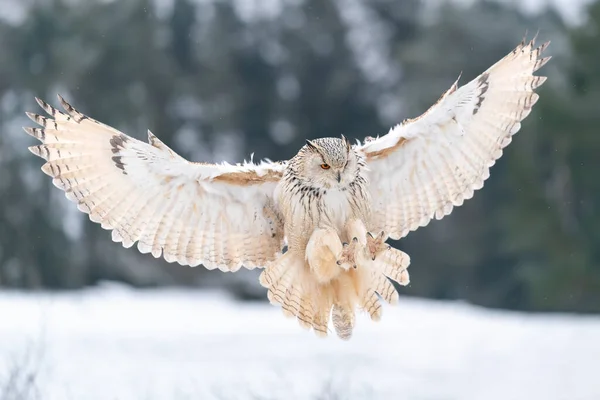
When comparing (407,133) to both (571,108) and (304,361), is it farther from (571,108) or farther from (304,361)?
(571,108)

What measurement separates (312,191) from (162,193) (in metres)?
0.75

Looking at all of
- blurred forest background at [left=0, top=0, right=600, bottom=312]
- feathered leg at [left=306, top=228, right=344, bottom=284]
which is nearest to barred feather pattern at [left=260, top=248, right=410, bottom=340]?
feathered leg at [left=306, top=228, right=344, bottom=284]

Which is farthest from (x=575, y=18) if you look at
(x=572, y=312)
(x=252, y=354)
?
(x=252, y=354)

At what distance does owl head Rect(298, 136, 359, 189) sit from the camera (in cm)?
396

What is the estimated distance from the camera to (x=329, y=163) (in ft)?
13.1

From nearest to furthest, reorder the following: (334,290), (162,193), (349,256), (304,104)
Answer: (349,256), (334,290), (162,193), (304,104)

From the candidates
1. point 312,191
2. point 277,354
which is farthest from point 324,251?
point 277,354

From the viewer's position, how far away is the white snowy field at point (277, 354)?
5625mm

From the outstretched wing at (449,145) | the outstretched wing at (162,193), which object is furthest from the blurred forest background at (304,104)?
the outstretched wing at (162,193)

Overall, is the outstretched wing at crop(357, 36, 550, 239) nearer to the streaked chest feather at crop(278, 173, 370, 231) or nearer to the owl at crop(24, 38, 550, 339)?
the owl at crop(24, 38, 550, 339)

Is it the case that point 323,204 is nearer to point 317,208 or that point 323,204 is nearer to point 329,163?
point 317,208

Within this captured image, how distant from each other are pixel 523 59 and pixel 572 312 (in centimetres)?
899

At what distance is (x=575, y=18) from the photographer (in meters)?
14.5

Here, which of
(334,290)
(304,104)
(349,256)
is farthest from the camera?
(304,104)
